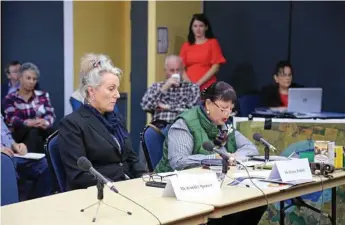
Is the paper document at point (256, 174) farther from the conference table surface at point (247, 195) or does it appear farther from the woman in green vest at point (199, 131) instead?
the woman in green vest at point (199, 131)

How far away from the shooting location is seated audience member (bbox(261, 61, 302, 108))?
5930mm

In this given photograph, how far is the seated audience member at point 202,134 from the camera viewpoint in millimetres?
3445

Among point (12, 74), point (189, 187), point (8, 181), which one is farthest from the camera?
point (12, 74)

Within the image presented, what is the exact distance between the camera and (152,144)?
3.77 m

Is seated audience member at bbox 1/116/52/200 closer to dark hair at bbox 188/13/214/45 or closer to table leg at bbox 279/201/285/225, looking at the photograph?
table leg at bbox 279/201/285/225

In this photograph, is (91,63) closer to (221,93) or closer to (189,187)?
(221,93)

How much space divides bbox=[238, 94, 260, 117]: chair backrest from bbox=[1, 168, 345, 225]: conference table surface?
10.2 feet

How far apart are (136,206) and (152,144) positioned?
1.32 metres

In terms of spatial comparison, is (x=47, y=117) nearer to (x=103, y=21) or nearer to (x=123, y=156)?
(x=103, y=21)

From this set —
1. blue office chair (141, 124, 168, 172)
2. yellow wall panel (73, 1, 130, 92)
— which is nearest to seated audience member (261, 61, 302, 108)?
yellow wall panel (73, 1, 130, 92)

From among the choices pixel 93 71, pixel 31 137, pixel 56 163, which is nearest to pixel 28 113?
pixel 31 137

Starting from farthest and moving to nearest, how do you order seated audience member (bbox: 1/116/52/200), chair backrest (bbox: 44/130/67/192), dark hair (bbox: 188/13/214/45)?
dark hair (bbox: 188/13/214/45)
seated audience member (bbox: 1/116/52/200)
chair backrest (bbox: 44/130/67/192)

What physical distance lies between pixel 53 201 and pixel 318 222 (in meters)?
2.08

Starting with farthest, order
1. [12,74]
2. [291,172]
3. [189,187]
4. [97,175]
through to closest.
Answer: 1. [12,74]
2. [291,172]
3. [189,187]
4. [97,175]
